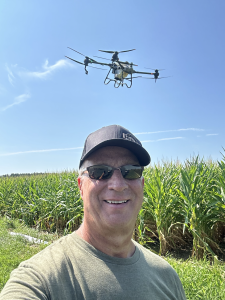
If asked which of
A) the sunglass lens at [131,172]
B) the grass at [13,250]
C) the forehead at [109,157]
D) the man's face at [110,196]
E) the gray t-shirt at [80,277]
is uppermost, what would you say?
the forehead at [109,157]

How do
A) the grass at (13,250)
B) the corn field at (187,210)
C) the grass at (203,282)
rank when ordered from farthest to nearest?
the corn field at (187,210) → the grass at (13,250) → the grass at (203,282)

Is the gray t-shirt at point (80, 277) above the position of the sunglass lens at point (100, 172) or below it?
→ below

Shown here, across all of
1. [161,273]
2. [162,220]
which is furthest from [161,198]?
[161,273]

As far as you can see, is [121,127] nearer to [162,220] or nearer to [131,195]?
[131,195]

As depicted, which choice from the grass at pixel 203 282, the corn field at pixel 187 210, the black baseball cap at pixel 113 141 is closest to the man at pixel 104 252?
the black baseball cap at pixel 113 141

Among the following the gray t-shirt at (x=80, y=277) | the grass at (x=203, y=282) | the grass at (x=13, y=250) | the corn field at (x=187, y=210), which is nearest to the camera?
the gray t-shirt at (x=80, y=277)

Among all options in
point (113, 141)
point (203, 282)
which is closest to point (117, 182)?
point (113, 141)

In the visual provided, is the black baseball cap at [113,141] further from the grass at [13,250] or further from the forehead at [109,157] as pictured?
the grass at [13,250]
